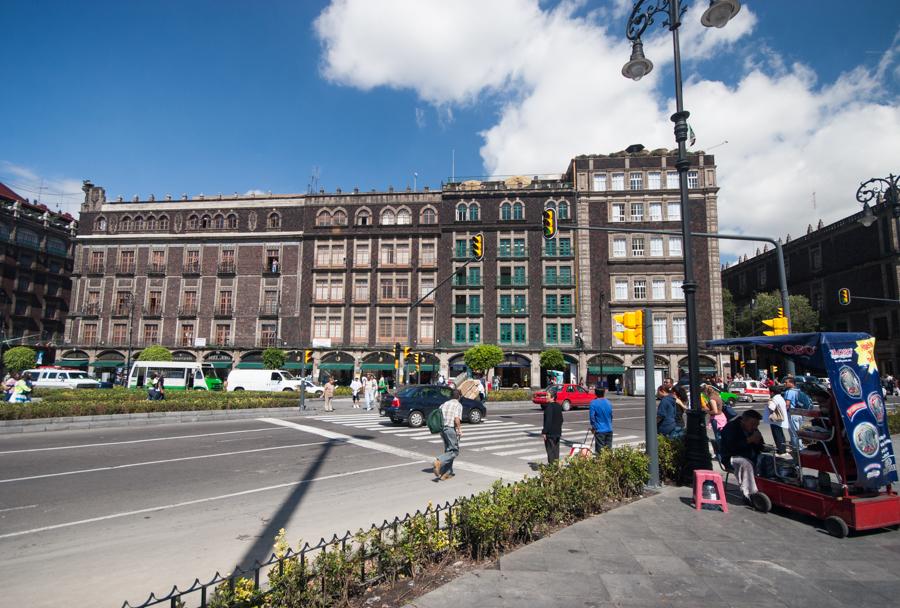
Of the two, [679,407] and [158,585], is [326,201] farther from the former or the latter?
[158,585]

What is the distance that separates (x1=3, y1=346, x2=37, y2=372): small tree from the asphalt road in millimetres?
30973

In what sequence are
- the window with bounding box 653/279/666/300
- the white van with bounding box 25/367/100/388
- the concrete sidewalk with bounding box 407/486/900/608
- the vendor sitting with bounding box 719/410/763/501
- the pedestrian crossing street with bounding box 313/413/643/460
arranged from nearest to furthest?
the concrete sidewalk with bounding box 407/486/900/608 → the vendor sitting with bounding box 719/410/763/501 → the pedestrian crossing street with bounding box 313/413/643/460 → the white van with bounding box 25/367/100/388 → the window with bounding box 653/279/666/300

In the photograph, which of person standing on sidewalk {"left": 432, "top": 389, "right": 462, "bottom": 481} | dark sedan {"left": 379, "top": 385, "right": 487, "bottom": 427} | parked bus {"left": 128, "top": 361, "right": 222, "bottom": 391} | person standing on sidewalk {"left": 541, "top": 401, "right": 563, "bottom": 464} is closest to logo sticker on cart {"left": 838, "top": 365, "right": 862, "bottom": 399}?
person standing on sidewalk {"left": 541, "top": 401, "right": 563, "bottom": 464}

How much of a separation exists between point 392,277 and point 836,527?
40.1 metres

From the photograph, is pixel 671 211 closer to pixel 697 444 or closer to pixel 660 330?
pixel 660 330

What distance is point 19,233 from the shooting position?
5212 centimetres

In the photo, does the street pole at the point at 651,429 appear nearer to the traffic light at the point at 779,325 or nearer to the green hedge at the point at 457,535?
the green hedge at the point at 457,535

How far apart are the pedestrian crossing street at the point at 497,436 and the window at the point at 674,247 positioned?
96.0ft

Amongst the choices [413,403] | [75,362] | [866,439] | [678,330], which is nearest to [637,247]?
[678,330]

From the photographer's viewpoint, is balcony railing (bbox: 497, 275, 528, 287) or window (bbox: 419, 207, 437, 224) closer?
balcony railing (bbox: 497, 275, 528, 287)

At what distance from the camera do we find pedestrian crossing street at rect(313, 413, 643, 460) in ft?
41.6

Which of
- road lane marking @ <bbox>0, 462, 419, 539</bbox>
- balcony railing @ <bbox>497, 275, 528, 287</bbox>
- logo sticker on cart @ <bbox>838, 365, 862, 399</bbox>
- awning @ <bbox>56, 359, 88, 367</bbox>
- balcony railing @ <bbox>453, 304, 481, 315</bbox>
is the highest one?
balcony railing @ <bbox>497, 275, 528, 287</bbox>

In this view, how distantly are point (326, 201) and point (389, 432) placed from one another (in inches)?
1362

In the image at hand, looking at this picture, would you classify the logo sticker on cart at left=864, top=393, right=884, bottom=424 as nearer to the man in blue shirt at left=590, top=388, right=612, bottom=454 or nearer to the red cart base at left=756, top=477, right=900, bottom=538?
the red cart base at left=756, top=477, right=900, bottom=538
